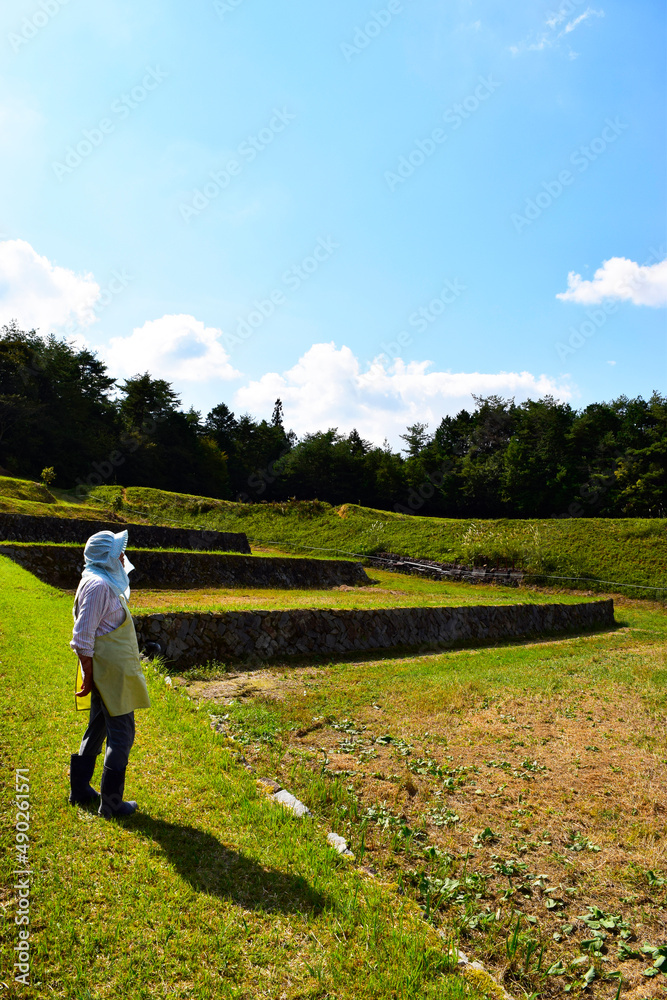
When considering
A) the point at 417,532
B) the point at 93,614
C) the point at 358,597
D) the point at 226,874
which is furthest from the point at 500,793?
the point at 417,532

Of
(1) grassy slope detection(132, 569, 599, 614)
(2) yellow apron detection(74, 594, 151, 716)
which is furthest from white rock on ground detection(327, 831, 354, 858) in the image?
(1) grassy slope detection(132, 569, 599, 614)

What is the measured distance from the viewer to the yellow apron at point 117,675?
3857 millimetres

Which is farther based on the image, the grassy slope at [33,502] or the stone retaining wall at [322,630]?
the grassy slope at [33,502]

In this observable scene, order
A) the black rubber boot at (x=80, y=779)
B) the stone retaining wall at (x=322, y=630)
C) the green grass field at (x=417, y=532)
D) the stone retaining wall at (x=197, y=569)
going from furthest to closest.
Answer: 1. the green grass field at (x=417, y=532)
2. the stone retaining wall at (x=197, y=569)
3. the stone retaining wall at (x=322, y=630)
4. the black rubber boot at (x=80, y=779)

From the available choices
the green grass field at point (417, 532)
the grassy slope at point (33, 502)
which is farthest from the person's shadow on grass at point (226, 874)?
the green grass field at point (417, 532)

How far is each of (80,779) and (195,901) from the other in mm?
1387

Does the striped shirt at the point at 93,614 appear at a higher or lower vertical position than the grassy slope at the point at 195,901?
higher

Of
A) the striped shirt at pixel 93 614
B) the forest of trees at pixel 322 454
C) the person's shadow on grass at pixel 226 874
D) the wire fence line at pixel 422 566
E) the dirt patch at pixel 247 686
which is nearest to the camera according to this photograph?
the person's shadow on grass at pixel 226 874

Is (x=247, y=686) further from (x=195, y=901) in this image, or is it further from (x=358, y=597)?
(x=358, y=597)

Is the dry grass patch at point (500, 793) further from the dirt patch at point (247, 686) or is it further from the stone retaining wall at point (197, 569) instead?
the stone retaining wall at point (197, 569)

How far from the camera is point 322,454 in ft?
183

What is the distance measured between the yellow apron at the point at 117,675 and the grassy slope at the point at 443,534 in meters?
25.6

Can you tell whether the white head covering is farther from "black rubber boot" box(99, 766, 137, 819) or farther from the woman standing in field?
"black rubber boot" box(99, 766, 137, 819)

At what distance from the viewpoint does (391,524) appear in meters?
34.7
